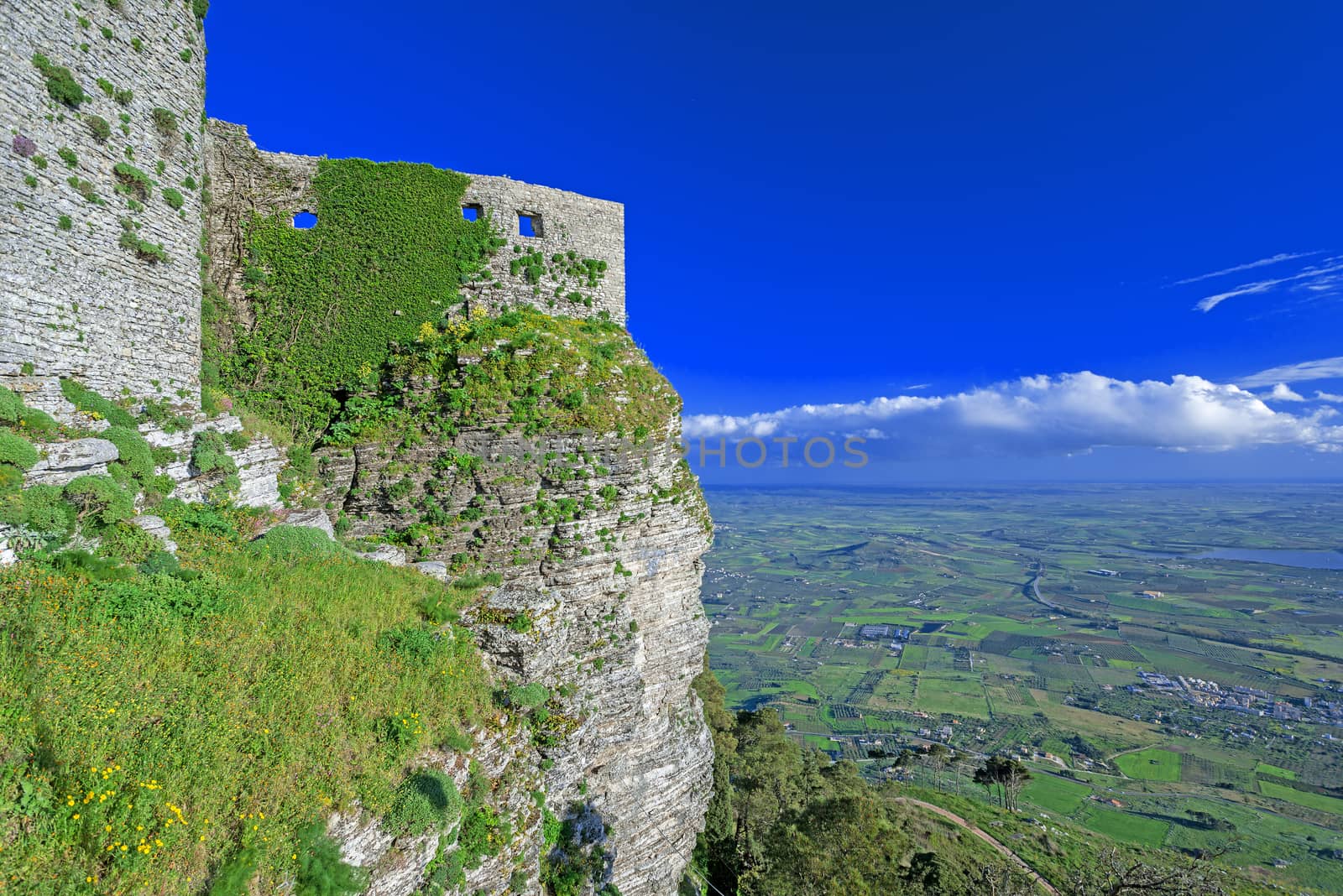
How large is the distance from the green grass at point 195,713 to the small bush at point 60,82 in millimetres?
→ 8323

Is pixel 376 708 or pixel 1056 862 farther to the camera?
pixel 1056 862

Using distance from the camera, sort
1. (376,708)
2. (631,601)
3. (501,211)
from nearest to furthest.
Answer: (376,708)
(631,601)
(501,211)

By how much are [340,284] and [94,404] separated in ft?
22.4

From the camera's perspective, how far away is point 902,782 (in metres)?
42.6

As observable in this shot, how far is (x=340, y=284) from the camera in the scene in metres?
15.2

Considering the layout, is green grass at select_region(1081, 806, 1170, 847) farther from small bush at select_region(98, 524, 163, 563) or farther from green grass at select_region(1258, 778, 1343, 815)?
small bush at select_region(98, 524, 163, 563)

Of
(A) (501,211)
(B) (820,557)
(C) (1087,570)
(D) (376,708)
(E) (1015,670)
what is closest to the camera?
(D) (376,708)

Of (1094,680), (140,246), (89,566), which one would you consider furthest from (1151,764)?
(140,246)

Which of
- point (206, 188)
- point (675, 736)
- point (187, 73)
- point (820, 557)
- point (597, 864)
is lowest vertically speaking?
point (820, 557)

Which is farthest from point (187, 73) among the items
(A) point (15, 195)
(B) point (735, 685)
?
(B) point (735, 685)

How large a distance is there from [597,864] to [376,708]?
26.4 feet

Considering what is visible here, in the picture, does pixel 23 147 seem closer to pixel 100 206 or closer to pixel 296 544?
pixel 100 206

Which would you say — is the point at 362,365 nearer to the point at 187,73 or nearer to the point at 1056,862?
the point at 187,73

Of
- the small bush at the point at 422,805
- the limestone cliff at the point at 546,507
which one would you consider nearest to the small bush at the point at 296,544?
the limestone cliff at the point at 546,507
